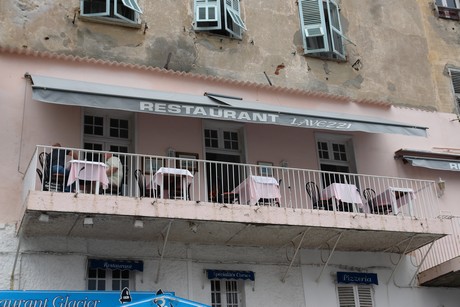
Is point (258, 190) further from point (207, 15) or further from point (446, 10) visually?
point (446, 10)

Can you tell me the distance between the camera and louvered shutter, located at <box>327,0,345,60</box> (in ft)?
56.5

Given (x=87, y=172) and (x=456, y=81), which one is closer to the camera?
(x=87, y=172)

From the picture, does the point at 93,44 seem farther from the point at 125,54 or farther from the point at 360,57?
the point at 360,57

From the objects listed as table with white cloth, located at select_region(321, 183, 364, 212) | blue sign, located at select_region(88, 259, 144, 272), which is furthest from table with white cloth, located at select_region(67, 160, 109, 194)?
table with white cloth, located at select_region(321, 183, 364, 212)

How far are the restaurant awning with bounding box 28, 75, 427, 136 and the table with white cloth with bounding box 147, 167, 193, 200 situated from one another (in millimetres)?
1145

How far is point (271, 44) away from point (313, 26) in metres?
1.30

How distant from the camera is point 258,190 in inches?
515

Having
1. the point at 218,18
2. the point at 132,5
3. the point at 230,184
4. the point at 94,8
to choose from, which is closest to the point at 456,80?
the point at 218,18

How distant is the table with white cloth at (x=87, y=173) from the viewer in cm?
1173

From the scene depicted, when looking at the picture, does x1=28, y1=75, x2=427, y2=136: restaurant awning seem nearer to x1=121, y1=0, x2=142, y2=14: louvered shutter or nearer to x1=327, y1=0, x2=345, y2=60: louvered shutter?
x1=121, y1=0, x2=142, y2=14: louvered shutter

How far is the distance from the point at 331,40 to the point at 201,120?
14.8 feet

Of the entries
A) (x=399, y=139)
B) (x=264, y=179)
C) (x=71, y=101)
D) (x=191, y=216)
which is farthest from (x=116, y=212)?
(x=399, y=139)

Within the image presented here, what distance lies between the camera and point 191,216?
1220 centimetres

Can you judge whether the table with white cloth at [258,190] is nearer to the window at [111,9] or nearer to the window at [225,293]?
the window at [225,293]
